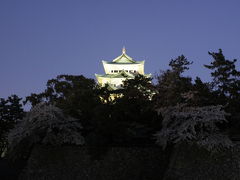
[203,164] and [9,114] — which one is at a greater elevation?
[9,114]

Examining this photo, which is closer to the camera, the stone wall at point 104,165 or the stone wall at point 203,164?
the stone wall at point 203,164

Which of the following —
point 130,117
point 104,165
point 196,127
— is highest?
point 130,117

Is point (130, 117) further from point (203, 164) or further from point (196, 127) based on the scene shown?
point (203, 164)

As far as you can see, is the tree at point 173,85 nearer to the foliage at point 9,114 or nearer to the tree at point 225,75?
the tree at point 225,75

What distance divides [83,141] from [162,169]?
292cm

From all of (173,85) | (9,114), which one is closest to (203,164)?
(173,85)

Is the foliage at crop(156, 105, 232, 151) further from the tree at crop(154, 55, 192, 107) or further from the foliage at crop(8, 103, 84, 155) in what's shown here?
the foliage at crop(8, 103, 84, 155)

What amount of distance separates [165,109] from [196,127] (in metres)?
1.18

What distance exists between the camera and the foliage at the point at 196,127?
9258mm

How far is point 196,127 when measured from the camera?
33.0ft

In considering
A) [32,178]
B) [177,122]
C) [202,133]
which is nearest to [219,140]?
[202,133]

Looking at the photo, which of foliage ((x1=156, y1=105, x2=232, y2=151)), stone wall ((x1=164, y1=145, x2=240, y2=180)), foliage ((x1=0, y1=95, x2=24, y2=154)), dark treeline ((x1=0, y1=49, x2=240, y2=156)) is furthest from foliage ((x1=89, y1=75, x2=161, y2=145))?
foliage ((x1=0, y1=95, x2=24, y2=154))

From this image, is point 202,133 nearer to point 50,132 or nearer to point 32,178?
point 50,132

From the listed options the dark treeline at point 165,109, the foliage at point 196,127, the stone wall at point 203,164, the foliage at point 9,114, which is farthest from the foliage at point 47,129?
the foliage at point 9,114
